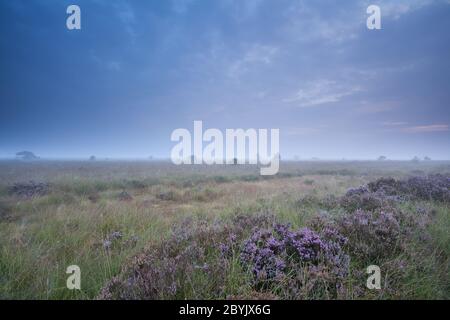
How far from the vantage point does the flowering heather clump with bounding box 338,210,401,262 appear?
3047mm

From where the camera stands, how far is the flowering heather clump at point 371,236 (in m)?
3.05

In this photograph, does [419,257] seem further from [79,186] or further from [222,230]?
[79,186]

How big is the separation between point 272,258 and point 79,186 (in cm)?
1305

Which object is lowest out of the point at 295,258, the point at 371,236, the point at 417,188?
the point at 295,258

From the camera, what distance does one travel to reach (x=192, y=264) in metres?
2.67

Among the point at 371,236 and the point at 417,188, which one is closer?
the point at 371,236

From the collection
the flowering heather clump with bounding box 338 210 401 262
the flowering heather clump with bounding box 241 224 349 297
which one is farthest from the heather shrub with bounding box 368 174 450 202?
the flowering heather clump with bounding box 241 224 349 297

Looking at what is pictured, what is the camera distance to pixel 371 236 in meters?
3.34

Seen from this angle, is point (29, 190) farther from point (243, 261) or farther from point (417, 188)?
point (417, 188)

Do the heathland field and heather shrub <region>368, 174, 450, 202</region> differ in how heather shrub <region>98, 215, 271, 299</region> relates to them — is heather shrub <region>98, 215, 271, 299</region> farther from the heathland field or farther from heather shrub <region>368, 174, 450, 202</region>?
heather shrub <region>368, 174, 450, 202</region>

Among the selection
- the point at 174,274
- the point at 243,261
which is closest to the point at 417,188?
the point at 243,261

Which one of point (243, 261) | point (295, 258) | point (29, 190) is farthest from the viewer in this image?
point (29, 190)

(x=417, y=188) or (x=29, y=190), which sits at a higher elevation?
(x=417, y=188)

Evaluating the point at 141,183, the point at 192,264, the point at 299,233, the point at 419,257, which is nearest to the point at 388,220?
the point at 419,257
